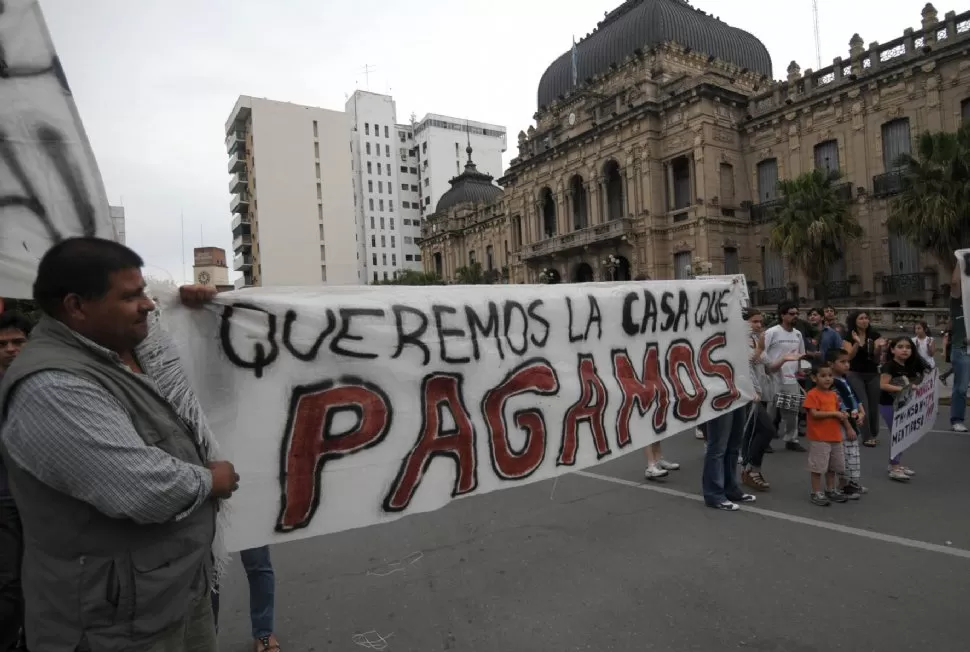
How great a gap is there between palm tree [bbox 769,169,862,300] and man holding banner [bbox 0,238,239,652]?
2547cm

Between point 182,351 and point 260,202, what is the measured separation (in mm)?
60729

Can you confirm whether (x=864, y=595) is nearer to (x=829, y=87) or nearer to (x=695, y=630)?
(x=695, y=630)

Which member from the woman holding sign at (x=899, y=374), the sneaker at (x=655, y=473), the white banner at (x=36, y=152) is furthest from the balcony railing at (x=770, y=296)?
the white banner at (x=36, y=152)

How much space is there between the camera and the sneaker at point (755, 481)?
5844 millimetres

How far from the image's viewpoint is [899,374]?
694 cm

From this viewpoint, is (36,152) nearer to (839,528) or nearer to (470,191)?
(839,528)

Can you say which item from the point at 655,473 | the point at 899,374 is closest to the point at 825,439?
the point at 655,473

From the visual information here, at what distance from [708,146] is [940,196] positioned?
11.4m

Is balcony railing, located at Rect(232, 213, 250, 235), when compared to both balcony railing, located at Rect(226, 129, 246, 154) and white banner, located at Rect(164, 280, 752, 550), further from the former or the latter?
white banner, located at Rect(164, 280, 752, 550)

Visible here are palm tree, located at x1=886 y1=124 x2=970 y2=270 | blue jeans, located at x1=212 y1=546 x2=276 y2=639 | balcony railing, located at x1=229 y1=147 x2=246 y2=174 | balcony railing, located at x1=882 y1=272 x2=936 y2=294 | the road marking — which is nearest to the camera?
blue jeans, located at x1=212 y1=546 x2=276 y2=639

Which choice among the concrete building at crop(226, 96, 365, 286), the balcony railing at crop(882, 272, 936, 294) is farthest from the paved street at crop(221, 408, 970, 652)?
the concrete building at crop(226, 96, 365, 286)

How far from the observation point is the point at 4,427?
165cm

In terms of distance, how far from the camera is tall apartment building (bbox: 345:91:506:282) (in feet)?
276

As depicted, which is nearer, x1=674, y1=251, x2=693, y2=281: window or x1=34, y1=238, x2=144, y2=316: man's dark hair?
x1=34, y1=238, x2=144, y2=316: man's dark hair
